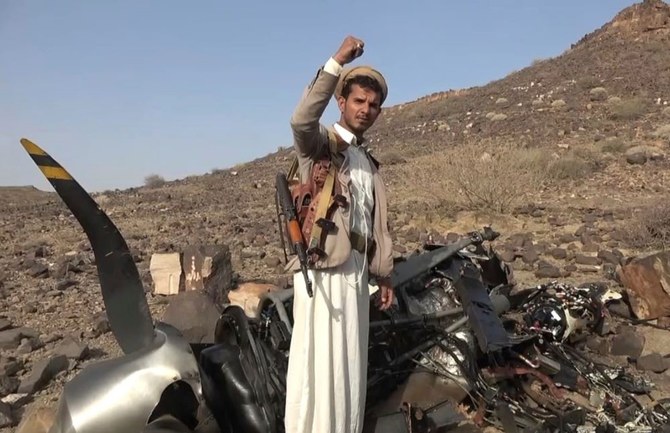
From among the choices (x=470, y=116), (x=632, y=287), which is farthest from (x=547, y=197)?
(x=470, y=116)

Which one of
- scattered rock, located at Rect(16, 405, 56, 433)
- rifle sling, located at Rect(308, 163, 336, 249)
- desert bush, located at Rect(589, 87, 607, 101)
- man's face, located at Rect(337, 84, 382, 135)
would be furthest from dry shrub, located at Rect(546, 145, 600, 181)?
scattered rock, located at Rect(16, 405, 56, 433)

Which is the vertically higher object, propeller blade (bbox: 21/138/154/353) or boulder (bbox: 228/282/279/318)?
propeller blade (bbox: 21/138/154/353)

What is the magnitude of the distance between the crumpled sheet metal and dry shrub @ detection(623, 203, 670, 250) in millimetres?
2427

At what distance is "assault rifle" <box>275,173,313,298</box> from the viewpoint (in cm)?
268

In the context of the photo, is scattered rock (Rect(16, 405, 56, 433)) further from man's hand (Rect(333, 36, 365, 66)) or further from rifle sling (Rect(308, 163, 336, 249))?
man's hand (Rect(333, 36, 365, 66))

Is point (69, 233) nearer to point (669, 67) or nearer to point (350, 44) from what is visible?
point (350, 44)

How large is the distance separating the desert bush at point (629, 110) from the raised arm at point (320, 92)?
20.5 m

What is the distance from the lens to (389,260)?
3031mm

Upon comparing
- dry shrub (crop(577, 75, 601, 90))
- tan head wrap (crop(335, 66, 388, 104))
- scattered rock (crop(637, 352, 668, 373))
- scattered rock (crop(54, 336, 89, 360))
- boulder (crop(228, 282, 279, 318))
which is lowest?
scattered rock (crop(637, 352, 668, 373))

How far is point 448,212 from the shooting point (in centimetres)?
1075

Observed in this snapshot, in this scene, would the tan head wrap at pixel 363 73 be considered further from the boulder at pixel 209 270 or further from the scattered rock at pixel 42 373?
the boulder at pixel 209 270

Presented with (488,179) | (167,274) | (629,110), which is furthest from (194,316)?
(629,110)

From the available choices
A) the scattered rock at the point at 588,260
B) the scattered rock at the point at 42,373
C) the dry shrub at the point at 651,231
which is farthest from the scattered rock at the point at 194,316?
the dry shrub at the point at 651,231

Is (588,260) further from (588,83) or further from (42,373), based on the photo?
(588,83)
